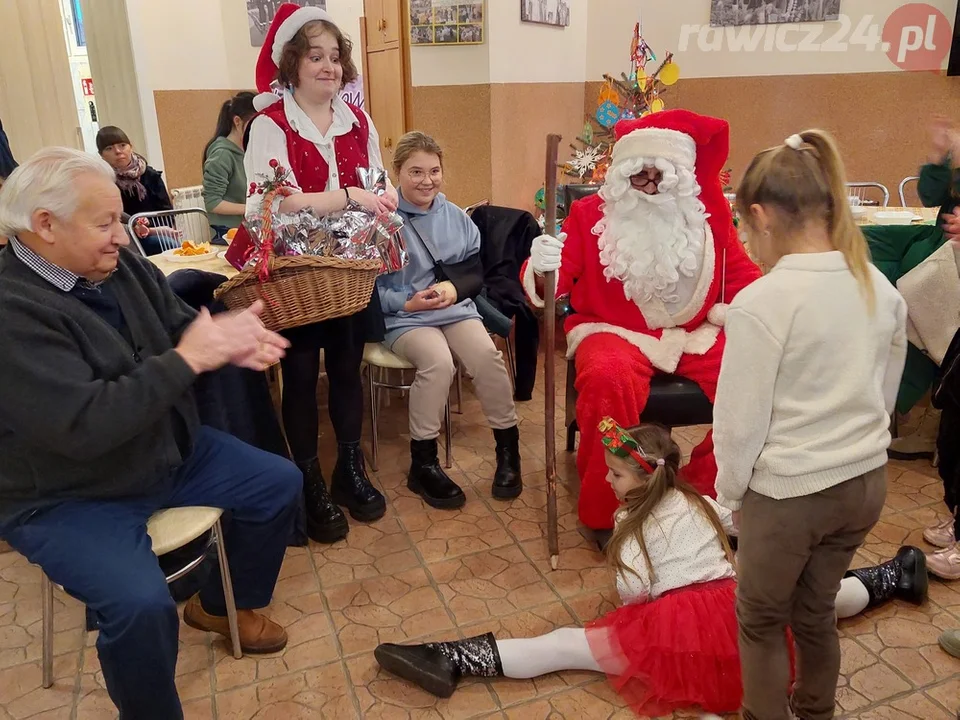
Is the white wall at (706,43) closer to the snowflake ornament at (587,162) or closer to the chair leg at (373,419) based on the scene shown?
the snowflake ornament at (587,162)

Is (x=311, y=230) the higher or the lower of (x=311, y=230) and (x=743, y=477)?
the higher

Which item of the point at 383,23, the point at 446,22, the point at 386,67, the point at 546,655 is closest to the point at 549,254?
the point at 546,655

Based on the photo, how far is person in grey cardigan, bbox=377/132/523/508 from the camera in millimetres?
2693

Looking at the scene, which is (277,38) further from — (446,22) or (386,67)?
(386,67)

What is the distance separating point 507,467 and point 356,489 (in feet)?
1.82

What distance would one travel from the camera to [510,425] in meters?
2.78

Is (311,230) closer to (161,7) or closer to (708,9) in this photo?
(708,9)

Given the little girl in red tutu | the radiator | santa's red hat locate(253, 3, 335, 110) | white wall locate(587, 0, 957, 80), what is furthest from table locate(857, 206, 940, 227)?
the radiator

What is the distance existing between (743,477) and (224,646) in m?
1.46

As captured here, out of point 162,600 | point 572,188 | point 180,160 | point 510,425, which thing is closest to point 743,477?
point 162,600

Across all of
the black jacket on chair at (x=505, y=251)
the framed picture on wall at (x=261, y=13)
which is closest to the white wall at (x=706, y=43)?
the framed picture on wall at (x=261, y=13)

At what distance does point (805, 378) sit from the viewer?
4.43ft

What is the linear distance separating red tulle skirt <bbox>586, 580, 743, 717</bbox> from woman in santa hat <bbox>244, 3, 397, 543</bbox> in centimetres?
109

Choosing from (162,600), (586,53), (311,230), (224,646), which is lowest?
(224,646)
